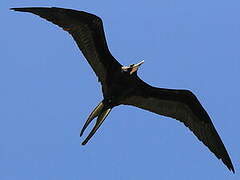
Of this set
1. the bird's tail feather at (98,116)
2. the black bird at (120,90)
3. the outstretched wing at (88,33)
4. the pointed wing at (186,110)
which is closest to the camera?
the outstretched wing at (88,33)

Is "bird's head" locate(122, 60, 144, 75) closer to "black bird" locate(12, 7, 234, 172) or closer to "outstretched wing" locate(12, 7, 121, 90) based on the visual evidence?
"black bird" locate(12, 7, 234, 172)

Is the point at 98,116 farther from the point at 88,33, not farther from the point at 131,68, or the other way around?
the point at 88,33

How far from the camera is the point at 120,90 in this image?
52.0ft

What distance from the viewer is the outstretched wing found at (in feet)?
49.3

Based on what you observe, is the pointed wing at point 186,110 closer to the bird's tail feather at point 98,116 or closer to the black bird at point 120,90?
the black bird at point 120,90

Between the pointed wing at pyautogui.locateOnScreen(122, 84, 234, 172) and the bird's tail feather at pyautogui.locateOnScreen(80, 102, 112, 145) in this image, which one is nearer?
the bird's tail feather at pyautogui.locateOnScreen(80, 102, 112, 145)

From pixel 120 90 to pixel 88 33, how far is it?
4.88 ft

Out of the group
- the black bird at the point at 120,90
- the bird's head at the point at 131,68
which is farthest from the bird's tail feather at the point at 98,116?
the bird's head at the point at 131,68

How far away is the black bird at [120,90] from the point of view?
50.2 feet

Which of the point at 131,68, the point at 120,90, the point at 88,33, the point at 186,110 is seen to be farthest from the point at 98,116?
the point at 186,110

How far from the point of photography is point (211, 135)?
17203 millimetres

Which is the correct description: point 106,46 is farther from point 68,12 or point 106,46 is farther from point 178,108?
point 178,108

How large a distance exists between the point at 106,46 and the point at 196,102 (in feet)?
9.25

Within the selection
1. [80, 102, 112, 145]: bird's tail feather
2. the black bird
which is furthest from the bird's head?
[80, 102, 112, 145]: bird's tail feather
